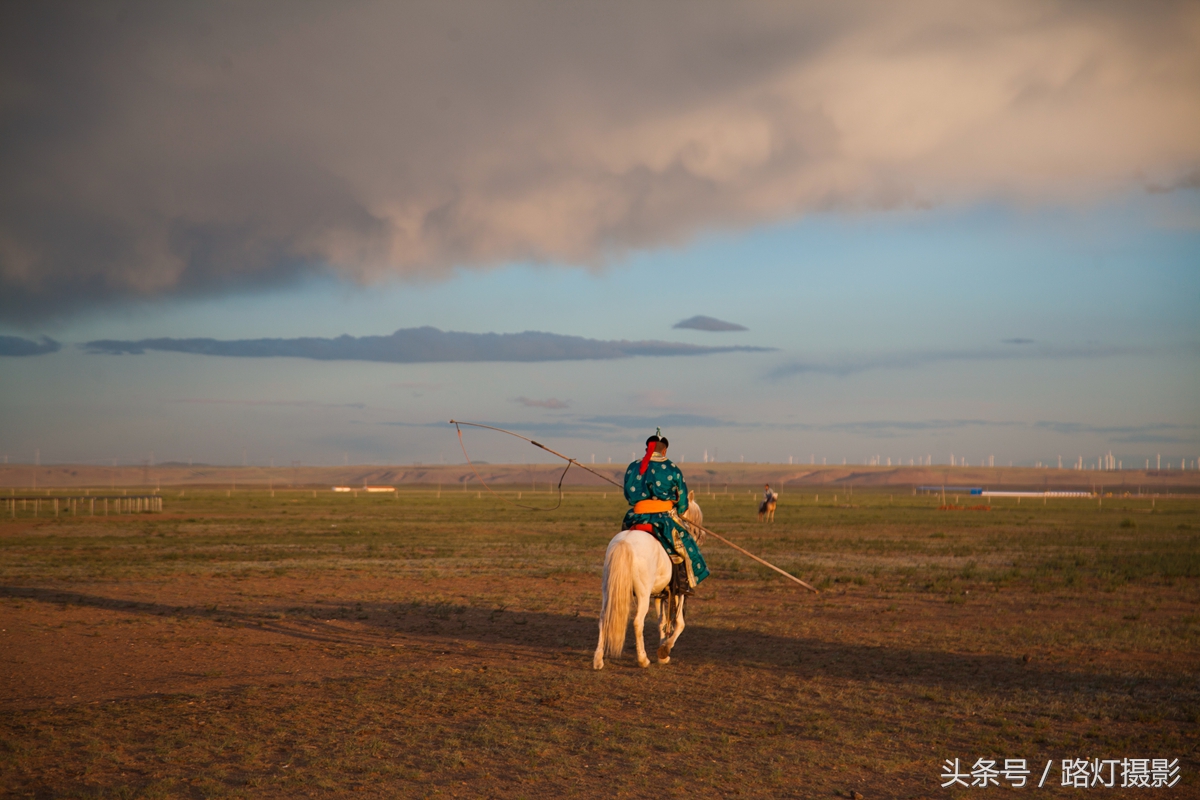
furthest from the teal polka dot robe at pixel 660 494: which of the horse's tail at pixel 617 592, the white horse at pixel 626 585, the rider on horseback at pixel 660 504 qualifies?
the horse's tail at pixel 617 592

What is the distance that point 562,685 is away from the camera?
387 inches

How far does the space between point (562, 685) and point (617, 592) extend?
120cm

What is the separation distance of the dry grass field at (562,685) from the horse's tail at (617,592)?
18.0 inches

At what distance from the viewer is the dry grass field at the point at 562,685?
683 centimetres

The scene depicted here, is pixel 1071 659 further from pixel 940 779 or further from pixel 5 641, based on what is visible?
pixel 5 641

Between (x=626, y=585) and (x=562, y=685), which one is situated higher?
(x=626, y=585)

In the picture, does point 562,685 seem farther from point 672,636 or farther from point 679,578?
point 679,578

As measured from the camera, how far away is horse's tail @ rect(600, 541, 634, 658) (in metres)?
10.3

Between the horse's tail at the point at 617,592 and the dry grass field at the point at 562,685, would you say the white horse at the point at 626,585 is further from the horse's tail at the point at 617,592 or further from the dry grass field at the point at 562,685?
the dry grass field at the point at 562,685

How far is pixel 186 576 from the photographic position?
867 inches

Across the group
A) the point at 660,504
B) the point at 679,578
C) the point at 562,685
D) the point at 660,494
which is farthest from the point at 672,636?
the point at 562,685

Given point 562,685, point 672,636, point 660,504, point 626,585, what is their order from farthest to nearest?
point 660,504
point 672,636
point 626,585
point 562,685

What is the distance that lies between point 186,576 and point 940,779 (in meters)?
19.8

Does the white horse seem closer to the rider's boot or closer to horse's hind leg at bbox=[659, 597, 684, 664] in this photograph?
horse's hind leg at bbox=[659, 597, 684, 664]
